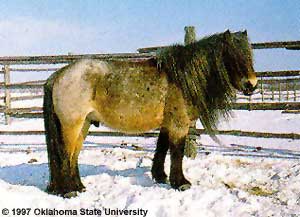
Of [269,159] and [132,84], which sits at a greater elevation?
[132,84]

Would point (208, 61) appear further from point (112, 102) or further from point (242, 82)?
point (112, 102)

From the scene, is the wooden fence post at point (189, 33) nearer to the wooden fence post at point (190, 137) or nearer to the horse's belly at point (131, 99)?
the wooden fence post at point (190, 137)

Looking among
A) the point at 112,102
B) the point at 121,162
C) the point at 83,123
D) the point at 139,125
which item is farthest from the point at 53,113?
the point at 121,162

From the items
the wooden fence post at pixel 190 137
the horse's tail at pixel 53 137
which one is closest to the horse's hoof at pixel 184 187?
the horse's tail at pixel 53 137

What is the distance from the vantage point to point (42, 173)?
555 cm

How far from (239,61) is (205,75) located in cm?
44

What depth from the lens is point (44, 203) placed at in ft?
13.4

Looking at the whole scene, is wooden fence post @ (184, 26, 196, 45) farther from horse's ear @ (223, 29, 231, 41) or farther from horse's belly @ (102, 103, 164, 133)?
horse's belly @ (102, 103, 164, 133)

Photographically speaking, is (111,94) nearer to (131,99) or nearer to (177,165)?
(131,99)

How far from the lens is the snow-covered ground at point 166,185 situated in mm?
3863

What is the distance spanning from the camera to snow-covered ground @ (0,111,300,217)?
152 inches

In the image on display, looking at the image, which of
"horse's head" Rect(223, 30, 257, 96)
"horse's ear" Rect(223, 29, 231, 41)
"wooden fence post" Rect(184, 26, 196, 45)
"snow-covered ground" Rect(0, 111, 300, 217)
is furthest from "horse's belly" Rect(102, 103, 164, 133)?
"wooden fence post" Rect(184, 26, 196, 45)

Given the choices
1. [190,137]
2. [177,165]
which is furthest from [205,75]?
[190,137]

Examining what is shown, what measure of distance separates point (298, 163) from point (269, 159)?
692mm
